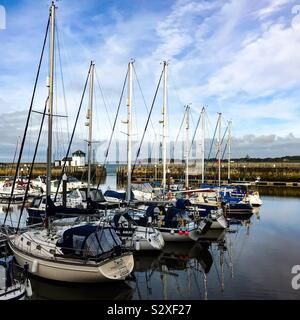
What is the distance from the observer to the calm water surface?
15.5 meters

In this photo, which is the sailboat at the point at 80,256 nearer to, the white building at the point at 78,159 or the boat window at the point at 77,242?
the boat window at the point at 77,242

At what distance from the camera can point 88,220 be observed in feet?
73.6

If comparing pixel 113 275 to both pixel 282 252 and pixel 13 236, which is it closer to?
pixel 13 236

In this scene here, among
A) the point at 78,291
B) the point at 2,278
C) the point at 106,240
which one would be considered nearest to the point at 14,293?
the point at 2,278

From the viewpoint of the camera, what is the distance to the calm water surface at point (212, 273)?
50.8 ft

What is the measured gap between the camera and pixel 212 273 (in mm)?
18578

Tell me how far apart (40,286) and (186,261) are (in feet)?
29.3

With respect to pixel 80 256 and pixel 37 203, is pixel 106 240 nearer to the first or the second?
pixel 80 256

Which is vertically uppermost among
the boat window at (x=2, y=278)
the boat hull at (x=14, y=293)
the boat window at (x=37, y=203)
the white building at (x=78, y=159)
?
the white building at (x=78, y=159)

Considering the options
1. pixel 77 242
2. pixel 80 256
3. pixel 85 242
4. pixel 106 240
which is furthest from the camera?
pixel 106 240

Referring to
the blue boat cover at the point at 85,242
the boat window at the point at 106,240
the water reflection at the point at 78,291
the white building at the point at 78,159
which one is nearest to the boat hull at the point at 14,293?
the water reflection at the point at 78,291

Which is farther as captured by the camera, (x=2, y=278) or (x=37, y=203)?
(x=37, y=203)
